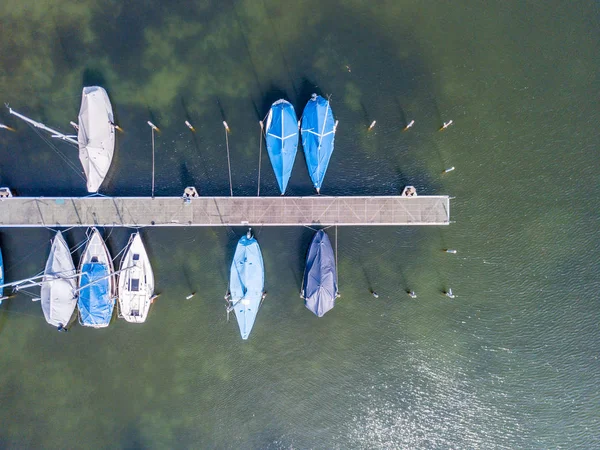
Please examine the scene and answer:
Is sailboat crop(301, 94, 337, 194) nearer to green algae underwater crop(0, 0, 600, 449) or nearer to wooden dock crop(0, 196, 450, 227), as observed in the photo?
green algae underwater crop(0, 0, 600, 449)

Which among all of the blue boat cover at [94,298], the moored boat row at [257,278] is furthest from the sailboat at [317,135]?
the blue boat cover at [94,298]

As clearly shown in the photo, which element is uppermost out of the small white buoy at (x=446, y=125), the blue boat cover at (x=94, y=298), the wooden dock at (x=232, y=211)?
the small white buoy at (x=446, y=125)

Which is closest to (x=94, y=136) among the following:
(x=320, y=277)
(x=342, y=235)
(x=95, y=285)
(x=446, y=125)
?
(x=95, y=285)

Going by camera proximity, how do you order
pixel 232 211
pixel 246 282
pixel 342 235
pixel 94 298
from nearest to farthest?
pixel 94 298 → pixel 246 282 → pixel 232 211 → pixel 342 235

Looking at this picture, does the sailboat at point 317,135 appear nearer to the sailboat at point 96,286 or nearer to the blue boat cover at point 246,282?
the blue boat cover at point 246,282

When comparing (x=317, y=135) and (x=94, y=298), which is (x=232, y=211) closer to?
(x=317, y=135)

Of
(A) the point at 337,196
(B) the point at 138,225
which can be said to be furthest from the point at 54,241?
(A) the point at 337,196
